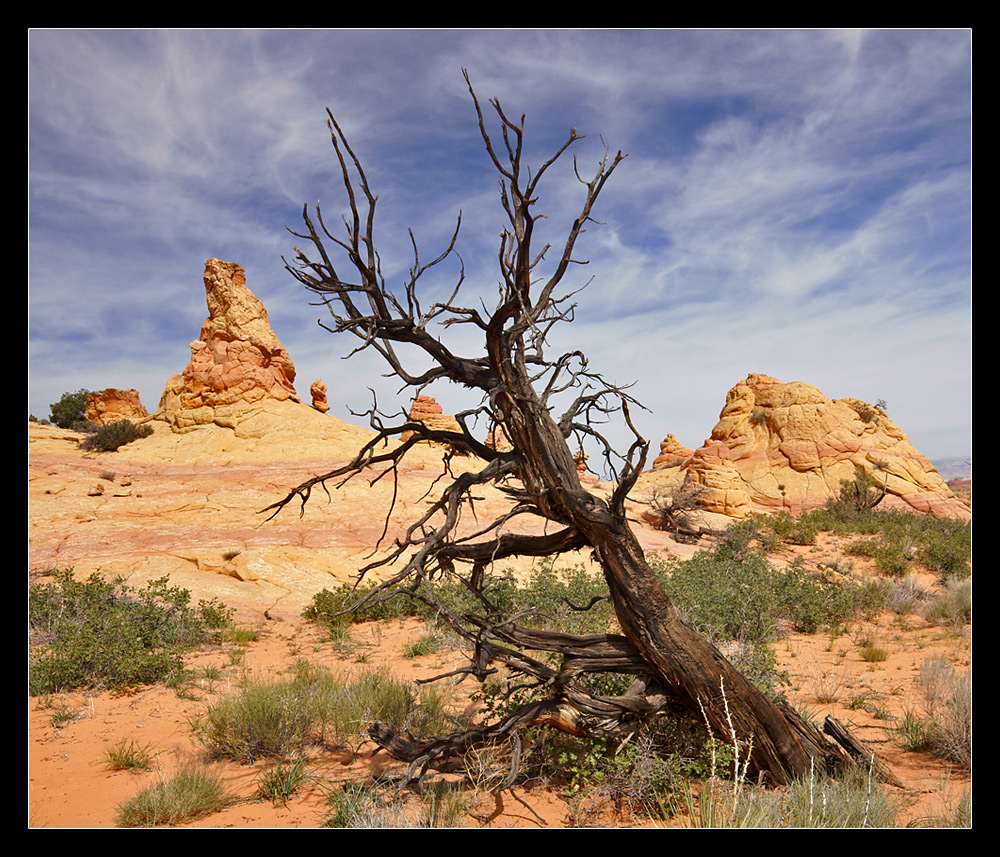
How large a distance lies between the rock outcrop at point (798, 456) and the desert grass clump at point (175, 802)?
81.2ft

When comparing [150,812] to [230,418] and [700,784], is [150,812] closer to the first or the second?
[700,784]

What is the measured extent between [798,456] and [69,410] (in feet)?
157

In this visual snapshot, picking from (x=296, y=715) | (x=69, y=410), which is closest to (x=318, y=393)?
(x=69, y=410)

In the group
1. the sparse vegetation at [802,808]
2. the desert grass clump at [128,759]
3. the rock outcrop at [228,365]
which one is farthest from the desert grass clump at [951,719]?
the rock outcrop at [228,365]

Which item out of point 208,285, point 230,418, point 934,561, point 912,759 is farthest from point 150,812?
point 208,285

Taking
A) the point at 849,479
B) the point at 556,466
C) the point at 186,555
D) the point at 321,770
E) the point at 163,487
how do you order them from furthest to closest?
the point at 849,479
the point at 163,487
the point at 186,555
the point at 321,770
the point at 556,466

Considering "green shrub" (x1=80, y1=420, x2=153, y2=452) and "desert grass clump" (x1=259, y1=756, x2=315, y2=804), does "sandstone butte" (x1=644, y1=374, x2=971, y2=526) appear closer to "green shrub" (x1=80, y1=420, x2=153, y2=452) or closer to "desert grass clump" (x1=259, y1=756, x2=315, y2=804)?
"desert grass clump" (x1=259, y1=756, x2=315, y2=804)

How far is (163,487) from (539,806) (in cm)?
2183

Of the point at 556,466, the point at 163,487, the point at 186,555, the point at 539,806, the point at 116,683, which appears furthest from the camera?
the point at 163,487

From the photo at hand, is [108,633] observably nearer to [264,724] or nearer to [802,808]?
[264,724]

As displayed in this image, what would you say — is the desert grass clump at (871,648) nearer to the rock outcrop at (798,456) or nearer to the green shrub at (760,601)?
the green shrub at (760,601)

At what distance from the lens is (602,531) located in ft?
13.2

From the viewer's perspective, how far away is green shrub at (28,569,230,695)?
7105mm

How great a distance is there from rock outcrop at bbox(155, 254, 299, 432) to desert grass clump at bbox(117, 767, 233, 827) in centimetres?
2866
